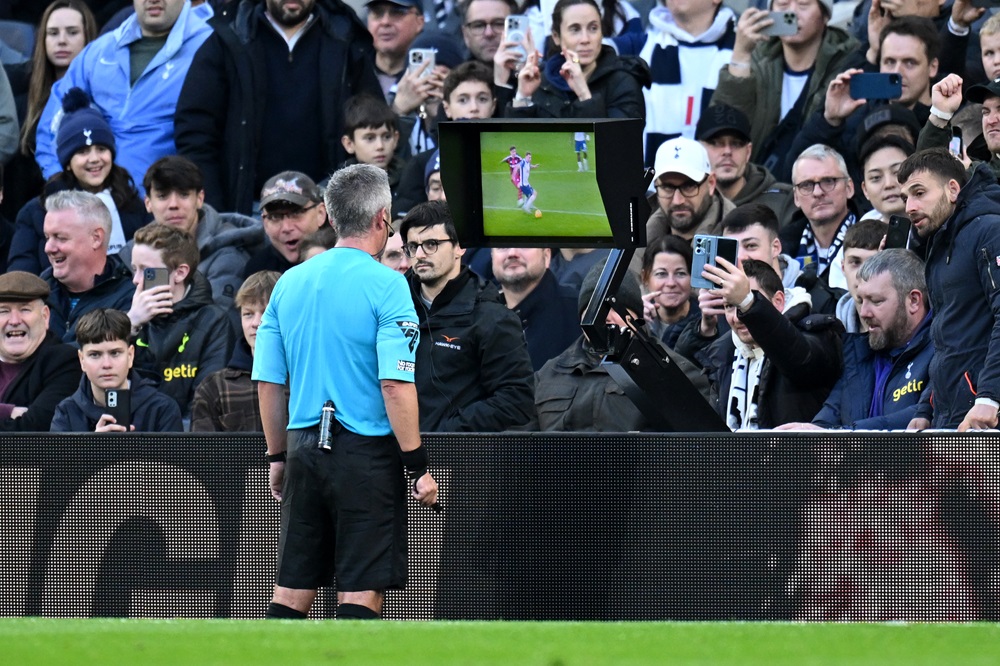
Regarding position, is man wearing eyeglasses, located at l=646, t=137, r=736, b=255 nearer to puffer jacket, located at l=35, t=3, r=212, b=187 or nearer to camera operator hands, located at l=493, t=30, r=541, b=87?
camera operator hands, located at l=493, t=30, r=541, b=87

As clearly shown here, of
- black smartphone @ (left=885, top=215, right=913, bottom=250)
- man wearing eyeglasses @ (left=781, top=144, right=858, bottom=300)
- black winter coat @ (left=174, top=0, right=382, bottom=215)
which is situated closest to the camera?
black smartphone @ (left=885, top=215, right=913, bottom=250)

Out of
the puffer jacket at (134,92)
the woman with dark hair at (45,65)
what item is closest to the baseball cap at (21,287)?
the puffer jacket at (134,92)

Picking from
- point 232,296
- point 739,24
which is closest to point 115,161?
point 232,296

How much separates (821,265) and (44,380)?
181 inches

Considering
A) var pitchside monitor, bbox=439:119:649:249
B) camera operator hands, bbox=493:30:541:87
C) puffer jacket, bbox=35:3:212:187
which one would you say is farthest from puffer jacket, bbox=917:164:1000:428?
puffer jacket, bbox=35:3:212:187

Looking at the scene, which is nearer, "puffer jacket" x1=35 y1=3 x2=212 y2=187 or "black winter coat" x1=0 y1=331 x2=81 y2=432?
"black winter coat" x1=0 y1=331 x2=81 y2=432

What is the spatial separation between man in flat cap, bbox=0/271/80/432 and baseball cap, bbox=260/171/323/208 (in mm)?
1589

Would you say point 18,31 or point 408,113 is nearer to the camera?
point 408,113

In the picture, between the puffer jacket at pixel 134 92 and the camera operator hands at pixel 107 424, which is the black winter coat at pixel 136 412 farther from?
the puffer jacket at pixel 134 92

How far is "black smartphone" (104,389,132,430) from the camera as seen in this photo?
8594 mm

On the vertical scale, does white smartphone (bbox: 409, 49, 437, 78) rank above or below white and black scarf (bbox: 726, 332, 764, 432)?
above

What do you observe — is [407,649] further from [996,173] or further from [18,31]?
[18,31]

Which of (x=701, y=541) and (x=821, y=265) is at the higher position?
(x=821, y=265)

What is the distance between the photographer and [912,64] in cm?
1032
